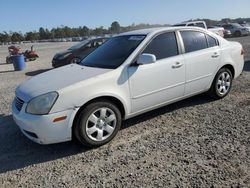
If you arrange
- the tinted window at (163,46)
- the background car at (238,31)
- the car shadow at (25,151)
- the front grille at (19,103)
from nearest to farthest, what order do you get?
the car shadow at (25,151), the front grille at (19,103), the tinted window at (163,46), the background car at (238,31)

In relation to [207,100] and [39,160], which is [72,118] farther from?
[207,100]

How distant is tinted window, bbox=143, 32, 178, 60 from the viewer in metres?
4.70

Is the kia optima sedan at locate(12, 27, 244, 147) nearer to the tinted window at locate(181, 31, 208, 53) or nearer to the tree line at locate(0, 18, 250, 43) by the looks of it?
the tinted window at locate(181, 31, 208, 53)

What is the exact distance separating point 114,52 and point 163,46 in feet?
2.88

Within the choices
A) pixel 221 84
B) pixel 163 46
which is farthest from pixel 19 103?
pixel 221 84

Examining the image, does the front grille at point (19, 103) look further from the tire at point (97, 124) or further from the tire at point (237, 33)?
the tire at point (237, 33)

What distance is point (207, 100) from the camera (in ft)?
19.5

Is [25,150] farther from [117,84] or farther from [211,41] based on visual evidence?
[211,41]

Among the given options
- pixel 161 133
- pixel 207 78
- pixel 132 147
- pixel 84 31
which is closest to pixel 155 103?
pixel 161 133

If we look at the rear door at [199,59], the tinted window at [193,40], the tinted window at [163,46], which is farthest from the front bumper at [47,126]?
the tinted window at [193,40]

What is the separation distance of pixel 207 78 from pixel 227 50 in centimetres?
89

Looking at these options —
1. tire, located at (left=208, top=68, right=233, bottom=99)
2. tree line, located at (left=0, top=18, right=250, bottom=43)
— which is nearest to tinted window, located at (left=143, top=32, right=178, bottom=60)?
tire, located at (left=208, top=68, right=233, bottom=99)

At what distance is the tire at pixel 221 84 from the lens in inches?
226

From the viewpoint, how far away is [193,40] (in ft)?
17.4
